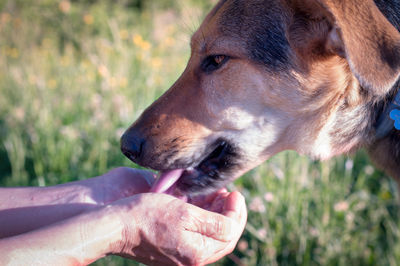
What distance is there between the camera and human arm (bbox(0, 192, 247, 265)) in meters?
1.62

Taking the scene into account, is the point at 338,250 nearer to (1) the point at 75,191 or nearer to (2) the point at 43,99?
(1) the point at 75,191

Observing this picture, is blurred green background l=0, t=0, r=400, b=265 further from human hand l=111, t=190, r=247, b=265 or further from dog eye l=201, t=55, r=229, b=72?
human hand l=111, t=190, r=247, b=265

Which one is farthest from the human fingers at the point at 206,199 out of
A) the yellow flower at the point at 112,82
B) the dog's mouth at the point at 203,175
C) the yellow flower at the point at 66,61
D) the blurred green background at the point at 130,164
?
the yellow flower at the point at 66,61

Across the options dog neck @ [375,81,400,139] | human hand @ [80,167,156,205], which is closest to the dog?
dog neck @ [375,81,400,139]

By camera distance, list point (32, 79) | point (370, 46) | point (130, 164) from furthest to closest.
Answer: point (32, 79), point (130, 164), point (370, 46)

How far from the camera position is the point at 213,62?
234 cm

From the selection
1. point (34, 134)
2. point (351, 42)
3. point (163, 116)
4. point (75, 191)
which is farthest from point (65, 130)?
point (351, 42)

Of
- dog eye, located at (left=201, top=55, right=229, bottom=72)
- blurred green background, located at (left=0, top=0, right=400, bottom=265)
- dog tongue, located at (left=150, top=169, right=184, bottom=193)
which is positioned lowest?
blurred green background, located at (left=0, top=0, right=400, bottom=265)

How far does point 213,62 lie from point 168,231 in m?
1.03

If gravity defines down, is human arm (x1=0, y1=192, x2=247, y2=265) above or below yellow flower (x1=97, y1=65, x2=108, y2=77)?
above

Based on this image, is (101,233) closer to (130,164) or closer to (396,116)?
(396,116)

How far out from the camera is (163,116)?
2322mm

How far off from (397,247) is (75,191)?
2.42m

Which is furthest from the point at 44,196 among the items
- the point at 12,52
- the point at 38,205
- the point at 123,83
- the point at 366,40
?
the point at 12,52
